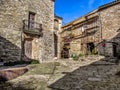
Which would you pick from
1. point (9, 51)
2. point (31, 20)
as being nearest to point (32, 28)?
point (31, 20)

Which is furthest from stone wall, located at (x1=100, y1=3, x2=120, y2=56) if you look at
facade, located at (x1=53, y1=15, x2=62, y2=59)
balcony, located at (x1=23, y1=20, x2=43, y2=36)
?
facade, located at (x1=53, y1=15, x2=62, y2=59)

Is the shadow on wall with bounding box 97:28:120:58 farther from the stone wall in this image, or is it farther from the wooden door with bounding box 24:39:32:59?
the wooden door with bounding box 24:39:32:59

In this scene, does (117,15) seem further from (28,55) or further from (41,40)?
(28,55)

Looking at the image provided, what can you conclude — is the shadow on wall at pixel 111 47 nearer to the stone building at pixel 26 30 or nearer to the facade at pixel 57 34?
the stone building at pixel 26 30

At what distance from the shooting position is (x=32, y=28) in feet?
51.0

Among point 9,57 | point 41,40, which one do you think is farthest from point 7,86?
point 41,40

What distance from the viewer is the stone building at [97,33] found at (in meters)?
15.9

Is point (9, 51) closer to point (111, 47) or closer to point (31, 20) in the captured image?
point (31, 20)

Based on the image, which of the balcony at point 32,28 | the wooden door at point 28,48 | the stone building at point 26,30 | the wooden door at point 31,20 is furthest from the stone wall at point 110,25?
the wooden door at point 28,48

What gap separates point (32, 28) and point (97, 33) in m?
7.47

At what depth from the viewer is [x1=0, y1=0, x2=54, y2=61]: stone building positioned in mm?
13656

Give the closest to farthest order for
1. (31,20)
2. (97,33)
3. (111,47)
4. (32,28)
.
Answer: (111,47) → (32,28) → (31,20) → (97,33)

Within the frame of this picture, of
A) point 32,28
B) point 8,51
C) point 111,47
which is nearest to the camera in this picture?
point 8,51

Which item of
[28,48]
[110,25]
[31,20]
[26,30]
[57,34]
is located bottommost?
[28,48]
